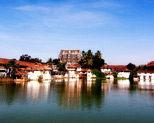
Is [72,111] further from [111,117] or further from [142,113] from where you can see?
[142,113]

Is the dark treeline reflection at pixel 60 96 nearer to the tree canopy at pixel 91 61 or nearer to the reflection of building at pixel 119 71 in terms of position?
the reflection of building at pixel 119 71

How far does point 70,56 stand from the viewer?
452 feet

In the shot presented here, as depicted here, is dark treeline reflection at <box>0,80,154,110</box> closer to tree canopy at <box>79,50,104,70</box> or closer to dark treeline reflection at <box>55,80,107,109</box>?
dark treeline reflection at <box>55,80,107,109</box>

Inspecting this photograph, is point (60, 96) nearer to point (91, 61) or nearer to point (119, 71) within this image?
point (91, 61)

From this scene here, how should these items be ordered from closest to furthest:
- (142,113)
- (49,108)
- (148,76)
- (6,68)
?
(142,113)
(49,108)
(6,68)
(148,76)

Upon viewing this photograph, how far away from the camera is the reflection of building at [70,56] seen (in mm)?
136087

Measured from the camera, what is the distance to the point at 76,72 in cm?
9288

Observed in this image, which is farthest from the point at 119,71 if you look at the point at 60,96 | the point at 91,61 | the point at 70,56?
the point at 60,96

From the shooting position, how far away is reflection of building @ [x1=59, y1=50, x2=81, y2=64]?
5358 inches

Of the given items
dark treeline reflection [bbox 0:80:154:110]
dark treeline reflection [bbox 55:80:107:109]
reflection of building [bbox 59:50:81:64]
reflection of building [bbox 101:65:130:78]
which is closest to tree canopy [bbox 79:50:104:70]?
reflection of building [bbox 101:65:130:78]

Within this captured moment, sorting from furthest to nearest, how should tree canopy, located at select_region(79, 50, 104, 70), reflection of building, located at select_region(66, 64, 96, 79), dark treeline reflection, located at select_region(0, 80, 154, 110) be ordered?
tree canopy, located at select_region(79, 50, 104, 70), reflection of building, located at select_region(66, 64, 96, 79), dark treeline reflection, located at select_region(0, 80, 154, 110)

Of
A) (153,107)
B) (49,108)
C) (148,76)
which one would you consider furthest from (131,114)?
(148,76)

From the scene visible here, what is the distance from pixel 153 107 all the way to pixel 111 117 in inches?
274

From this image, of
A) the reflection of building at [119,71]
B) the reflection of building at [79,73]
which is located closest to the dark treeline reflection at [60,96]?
the reflection of building at [79,73]
